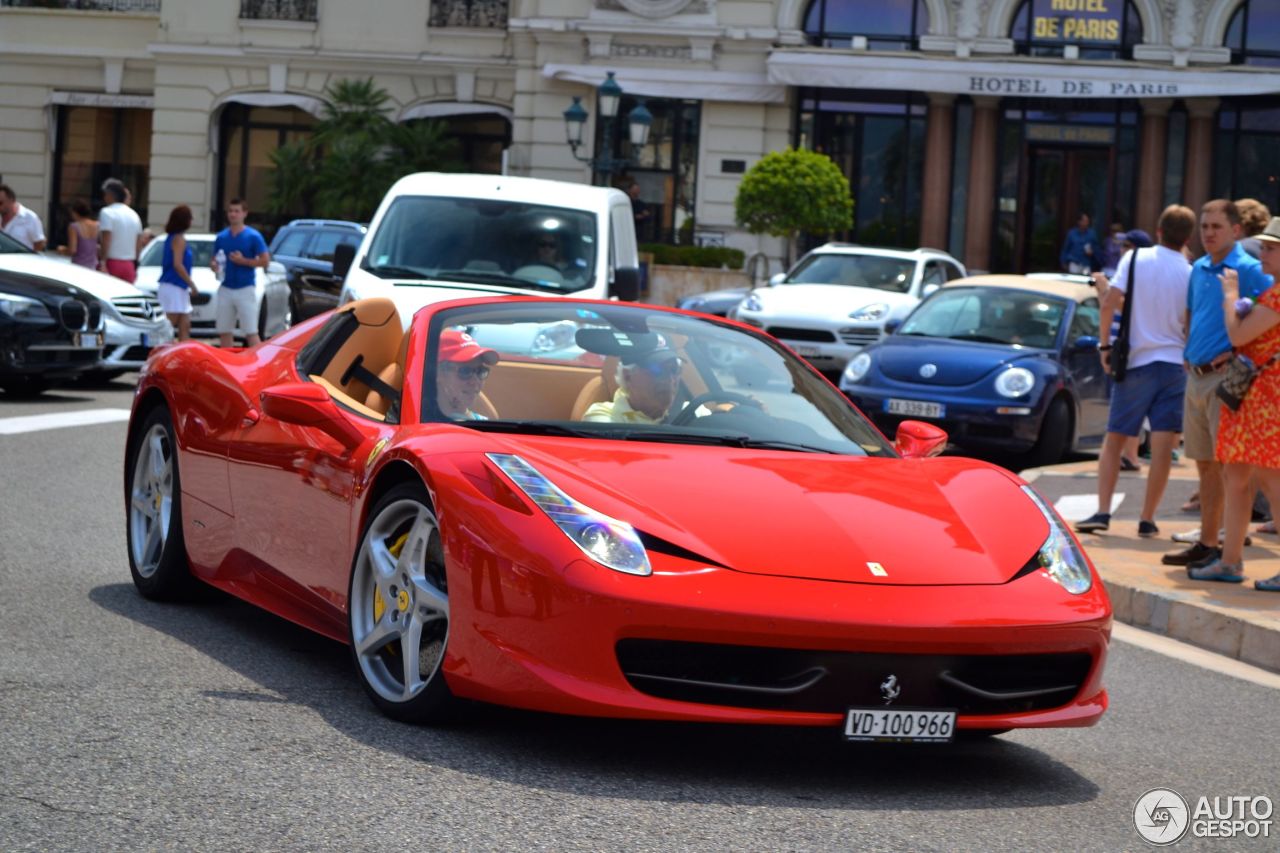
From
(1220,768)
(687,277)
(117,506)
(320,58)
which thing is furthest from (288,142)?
(1220,768)

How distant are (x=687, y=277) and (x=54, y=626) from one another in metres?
27.0

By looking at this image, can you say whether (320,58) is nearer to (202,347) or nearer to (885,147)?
(885,147)

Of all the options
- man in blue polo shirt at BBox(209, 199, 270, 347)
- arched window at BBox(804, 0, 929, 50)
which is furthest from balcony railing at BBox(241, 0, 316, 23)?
man in blue polo shirt at BBox(209, 199, 270, 347)

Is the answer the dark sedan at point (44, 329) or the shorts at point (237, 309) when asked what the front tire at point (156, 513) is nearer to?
the dark sedan at point (44, 329)

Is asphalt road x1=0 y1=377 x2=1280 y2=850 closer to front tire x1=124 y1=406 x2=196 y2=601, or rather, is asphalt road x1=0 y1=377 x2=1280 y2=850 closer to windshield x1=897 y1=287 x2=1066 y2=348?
front tire x1=124 y1=406 x2=196 y2=601

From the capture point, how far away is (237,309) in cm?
1844

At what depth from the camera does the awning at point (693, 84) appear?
36.2 meters

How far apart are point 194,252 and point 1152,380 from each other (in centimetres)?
1748

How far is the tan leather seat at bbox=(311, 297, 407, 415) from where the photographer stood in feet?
21.4

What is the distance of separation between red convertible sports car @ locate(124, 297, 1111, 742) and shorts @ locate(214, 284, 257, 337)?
38.9 feet

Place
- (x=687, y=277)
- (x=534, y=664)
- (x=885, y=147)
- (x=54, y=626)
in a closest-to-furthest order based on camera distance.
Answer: (x=534, y=664)
(x=54, y=626)
(x=687, y=277)
(x=885, y=147)

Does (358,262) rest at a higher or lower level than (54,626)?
higher

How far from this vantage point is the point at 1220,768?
570cm

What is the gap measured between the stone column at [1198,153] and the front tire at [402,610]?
32462 mm
